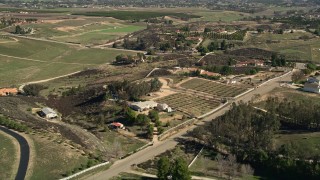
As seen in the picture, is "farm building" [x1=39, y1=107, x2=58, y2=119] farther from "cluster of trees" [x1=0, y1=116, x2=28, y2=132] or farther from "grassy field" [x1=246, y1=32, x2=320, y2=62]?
"grassy field" [x1=246, y1=32, x2=320, y2=62]

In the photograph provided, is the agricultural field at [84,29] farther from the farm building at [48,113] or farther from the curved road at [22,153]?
the curved road at [22,153]

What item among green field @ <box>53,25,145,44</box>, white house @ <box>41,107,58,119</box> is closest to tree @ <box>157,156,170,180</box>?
white house @ <box>41,107,58,119</box>

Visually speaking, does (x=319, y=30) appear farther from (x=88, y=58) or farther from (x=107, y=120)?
(x=107, y=120)

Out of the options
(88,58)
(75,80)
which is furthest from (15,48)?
(75,80)

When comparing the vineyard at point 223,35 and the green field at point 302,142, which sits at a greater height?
the vineyard at point 223,35

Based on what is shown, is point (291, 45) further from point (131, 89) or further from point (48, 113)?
point (48, 113)

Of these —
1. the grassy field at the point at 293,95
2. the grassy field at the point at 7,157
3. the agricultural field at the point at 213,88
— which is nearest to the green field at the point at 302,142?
the grassy field at the point at 293,95

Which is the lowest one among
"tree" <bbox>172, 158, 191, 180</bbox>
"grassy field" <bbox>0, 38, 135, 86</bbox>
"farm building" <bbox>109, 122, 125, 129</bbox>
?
"grassy field" <bbox>0, 38, 135, 86</bbox>
